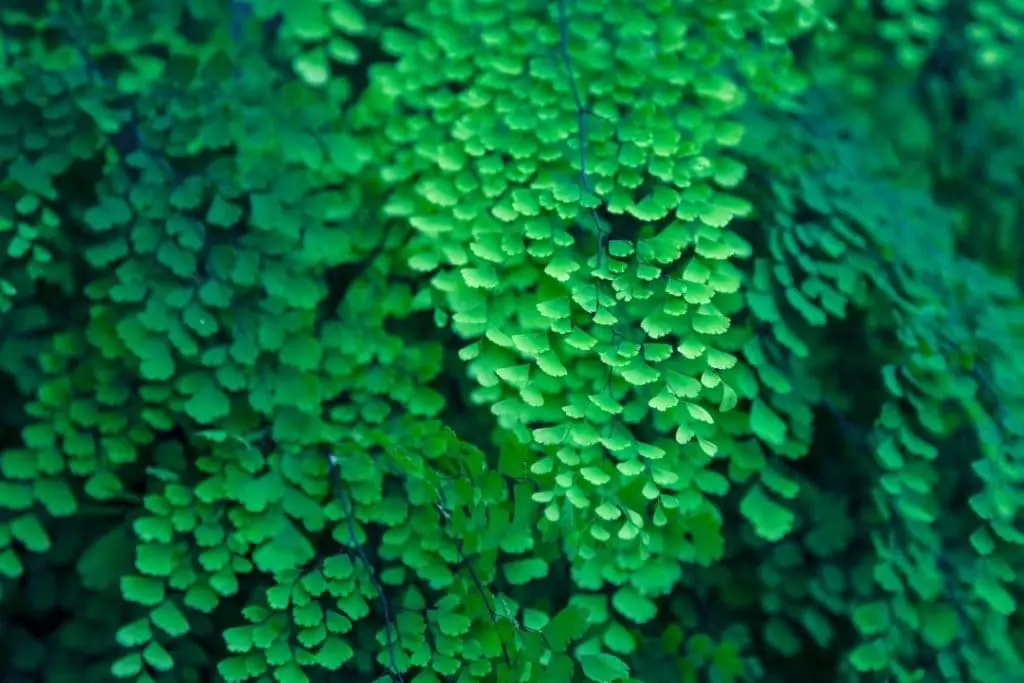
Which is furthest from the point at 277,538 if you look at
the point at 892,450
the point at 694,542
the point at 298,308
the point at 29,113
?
the point at 892,450

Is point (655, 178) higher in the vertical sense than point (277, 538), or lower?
higher

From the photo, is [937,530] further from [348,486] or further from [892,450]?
[348,486]

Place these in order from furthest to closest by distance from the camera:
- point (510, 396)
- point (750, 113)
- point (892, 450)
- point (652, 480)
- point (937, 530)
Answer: point (750, 113) → point (937, 530) → point (892, 450) → point (510, 396) → point (652, 480)

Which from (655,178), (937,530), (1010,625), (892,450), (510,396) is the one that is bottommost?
(1010,625)

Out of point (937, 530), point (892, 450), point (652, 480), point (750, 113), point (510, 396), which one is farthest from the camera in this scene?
point (750, 113)

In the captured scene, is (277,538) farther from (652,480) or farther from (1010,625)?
(1010,625)

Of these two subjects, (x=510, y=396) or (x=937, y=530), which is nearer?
(x=510, y=396)
